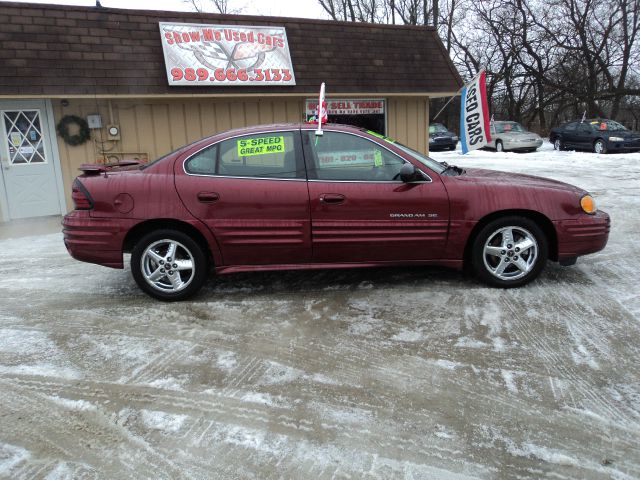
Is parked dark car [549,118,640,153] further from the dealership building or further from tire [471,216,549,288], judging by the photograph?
tire [471,216,549,288]

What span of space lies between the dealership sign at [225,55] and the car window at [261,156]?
4647 mm

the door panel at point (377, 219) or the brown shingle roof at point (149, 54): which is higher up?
the brown shingle roof at point (149, 54)

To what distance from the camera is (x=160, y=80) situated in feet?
28.9

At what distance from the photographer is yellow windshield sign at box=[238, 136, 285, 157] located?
4.75m

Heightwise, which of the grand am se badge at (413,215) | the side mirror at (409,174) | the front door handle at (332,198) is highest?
the side mirror at (409,174)

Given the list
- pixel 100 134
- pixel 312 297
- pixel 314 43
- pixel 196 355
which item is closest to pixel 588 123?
pixel 314 43

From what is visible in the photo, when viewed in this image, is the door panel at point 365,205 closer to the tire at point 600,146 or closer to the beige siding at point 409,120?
the beige siding at point 409,120

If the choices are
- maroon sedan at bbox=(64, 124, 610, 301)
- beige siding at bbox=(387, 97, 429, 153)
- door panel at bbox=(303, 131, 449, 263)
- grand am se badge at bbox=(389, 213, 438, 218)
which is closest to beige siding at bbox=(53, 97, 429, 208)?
beige siding at bbox=(387, 97, 429, 153)

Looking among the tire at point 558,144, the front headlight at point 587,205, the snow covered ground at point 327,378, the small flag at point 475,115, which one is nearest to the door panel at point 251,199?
the snow covered ground at point 327,378

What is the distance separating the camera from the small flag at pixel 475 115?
6.45 metres

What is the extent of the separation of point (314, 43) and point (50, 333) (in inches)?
293

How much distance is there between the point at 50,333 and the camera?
415 centimetres

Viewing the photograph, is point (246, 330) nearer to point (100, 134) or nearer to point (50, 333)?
point (50, 333)

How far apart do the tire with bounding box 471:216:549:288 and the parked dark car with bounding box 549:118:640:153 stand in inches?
702
